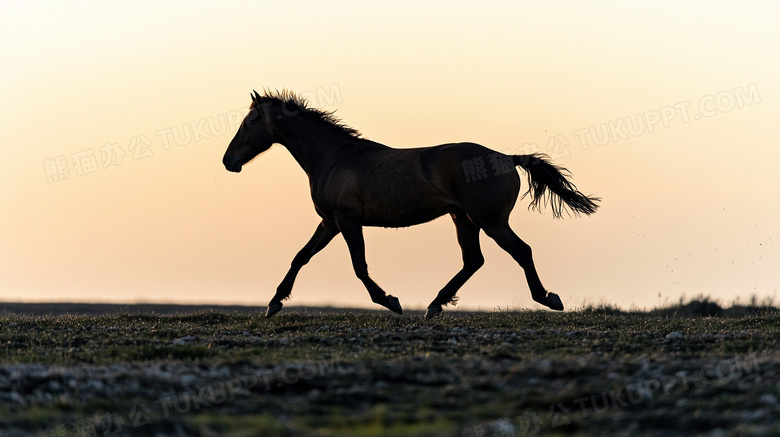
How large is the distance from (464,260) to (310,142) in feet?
11.9

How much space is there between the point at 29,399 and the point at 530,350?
18.9 feet

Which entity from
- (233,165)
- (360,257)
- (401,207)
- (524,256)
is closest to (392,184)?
(401,207)

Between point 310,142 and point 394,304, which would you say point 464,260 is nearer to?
point 394,304

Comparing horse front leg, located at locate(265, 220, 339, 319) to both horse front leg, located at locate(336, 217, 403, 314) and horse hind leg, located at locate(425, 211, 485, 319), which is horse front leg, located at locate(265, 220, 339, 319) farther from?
horse hind leg, located at locate(425, 211, 485, 319)

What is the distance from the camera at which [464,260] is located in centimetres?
1809

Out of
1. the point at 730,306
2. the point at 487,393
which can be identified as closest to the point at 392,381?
the point at 487,393

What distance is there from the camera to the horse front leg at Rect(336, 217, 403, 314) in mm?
17766

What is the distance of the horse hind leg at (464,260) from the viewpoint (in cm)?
1797

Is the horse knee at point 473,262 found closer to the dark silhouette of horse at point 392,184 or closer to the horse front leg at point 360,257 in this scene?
the dark silhouette of horse at point 392,184

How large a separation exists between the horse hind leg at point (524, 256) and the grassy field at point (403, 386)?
314cm

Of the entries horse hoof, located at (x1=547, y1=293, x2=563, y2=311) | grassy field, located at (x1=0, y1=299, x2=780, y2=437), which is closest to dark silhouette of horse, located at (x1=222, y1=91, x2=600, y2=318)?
horse hoof, located at (x1=547, y1=293, x2=563, y2=311)

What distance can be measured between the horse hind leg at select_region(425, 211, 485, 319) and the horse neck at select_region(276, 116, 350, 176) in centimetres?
257

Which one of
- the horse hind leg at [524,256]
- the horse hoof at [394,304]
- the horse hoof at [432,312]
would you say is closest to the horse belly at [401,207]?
the horse hind leg at [524,256]

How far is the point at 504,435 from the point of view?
303 inches
